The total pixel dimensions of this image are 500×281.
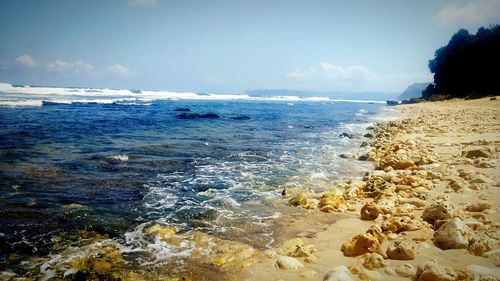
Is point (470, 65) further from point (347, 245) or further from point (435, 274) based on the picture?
point (435, 274)

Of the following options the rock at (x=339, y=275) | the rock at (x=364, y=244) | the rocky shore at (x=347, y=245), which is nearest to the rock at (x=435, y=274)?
the rocky shore at (x=347, y=245)

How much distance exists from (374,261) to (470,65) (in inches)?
2492

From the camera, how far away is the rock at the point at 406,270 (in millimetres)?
3889

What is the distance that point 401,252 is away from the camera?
427cm

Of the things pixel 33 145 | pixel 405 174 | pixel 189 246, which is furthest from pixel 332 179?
pixel 33 145

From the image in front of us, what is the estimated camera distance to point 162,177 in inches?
392

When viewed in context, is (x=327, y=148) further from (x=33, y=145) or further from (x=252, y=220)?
(x=33, y=145)

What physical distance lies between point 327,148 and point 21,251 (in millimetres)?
13443

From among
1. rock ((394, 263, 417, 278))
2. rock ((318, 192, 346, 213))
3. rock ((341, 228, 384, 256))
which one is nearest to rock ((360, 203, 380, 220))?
rock ((318, 192, 346, 213))

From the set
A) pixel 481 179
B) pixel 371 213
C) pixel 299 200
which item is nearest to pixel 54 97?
pixel 299 200

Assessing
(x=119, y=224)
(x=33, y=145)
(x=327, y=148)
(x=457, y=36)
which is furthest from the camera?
(x=457, y=36)

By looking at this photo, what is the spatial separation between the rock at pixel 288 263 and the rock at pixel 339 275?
0.59m

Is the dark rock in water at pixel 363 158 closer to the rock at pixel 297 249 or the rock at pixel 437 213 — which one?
the rock at pixel 437 213

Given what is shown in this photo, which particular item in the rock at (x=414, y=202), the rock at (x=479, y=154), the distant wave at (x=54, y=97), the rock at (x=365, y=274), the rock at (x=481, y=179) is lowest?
the rock at (x=365, y=274)
